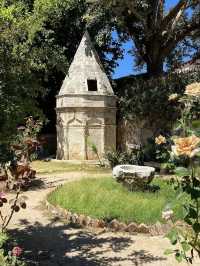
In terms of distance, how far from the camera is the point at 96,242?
912 cm

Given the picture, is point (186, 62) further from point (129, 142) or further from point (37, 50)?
point (37, 50)

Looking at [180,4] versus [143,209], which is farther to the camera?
[180,4]

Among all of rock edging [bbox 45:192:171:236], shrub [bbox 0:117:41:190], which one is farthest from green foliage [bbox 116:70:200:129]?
shrub [bbox 0:117:41:190]

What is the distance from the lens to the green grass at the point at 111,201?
10555 millimetres

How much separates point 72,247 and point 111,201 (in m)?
3.17

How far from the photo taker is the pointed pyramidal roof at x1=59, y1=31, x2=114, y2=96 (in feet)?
84.0

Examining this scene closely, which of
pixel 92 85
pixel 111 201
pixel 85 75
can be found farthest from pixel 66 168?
pixel 111 201

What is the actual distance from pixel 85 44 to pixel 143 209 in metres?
17.9

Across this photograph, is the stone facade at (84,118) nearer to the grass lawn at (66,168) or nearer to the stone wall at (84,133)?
the stone wall at (84,133)

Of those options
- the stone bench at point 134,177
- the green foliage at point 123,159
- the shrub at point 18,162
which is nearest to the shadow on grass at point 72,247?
the shrub at point 18,162

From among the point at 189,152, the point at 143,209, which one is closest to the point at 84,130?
the point at 143,209

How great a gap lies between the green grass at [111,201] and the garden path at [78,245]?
0.66 metres

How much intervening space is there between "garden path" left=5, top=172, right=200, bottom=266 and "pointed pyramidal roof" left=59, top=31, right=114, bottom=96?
1475 centimetres

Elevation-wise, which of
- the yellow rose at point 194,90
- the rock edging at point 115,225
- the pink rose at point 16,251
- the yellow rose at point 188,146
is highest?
the yellow rose at point 194,90
